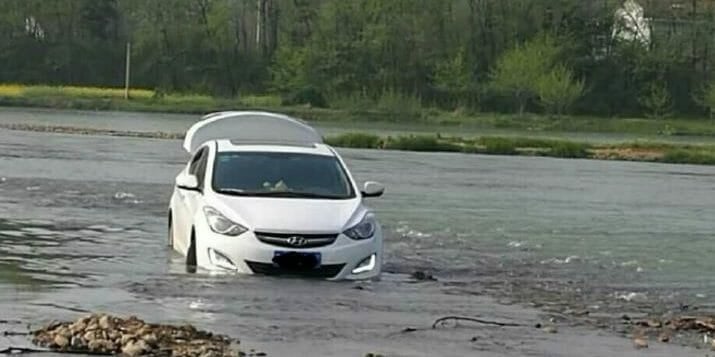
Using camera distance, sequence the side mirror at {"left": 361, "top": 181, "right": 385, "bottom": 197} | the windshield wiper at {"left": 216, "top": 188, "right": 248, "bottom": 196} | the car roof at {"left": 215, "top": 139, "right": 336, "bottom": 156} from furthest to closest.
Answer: the car roof at {"left": 215, "top": 139, "right": 336, "bottom": 156}
the side mirror at {"left": 361, "top": 181, "right": 385, "bottom": 197}
the windshield wiper at {"left": 216, "top": 188, "right": 248, "bottom": 196}

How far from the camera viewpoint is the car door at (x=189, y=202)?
17797 mm

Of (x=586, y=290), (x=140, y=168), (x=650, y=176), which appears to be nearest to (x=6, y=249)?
(x=586, y=290)

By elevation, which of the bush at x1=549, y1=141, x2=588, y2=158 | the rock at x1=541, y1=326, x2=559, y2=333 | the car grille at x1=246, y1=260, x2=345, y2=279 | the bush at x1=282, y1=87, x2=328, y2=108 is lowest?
the bush at x1=282, y1=87, x2=328, y2=108

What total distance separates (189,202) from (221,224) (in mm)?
1399

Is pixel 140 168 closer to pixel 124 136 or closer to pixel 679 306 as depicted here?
pixel 124 136

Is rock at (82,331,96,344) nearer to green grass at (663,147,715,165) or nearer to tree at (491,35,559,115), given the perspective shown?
green grass at (663,147,715,165)

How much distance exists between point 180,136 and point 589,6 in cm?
5008

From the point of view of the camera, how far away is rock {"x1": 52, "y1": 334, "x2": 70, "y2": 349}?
468 inches

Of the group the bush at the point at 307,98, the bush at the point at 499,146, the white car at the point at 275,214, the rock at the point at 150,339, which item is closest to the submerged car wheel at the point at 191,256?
the white car at the point at 275,214

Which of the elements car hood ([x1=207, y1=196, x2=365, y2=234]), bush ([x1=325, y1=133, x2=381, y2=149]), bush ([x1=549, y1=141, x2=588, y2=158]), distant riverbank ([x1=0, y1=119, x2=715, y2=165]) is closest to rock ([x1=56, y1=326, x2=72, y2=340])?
car hood ([x1=207, y1=196, x2=365, y2=234])

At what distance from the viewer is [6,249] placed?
19.7 m

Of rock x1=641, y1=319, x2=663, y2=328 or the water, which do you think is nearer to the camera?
the water

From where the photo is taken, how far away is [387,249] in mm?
21969

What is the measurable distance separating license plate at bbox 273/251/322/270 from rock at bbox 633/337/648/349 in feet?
12.4
